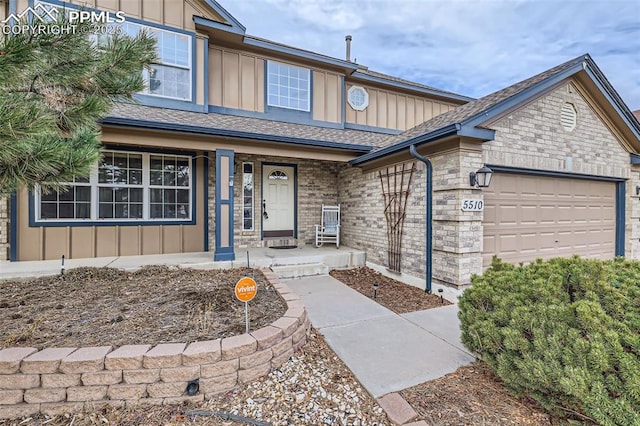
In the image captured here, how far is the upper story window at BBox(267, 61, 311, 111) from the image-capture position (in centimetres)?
785

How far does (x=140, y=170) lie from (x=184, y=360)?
5.51 metres

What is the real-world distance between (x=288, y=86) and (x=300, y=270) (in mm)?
5153

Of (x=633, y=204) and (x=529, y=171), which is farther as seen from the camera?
(x=633, y=204)

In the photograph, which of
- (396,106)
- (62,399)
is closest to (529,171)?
(396,106)

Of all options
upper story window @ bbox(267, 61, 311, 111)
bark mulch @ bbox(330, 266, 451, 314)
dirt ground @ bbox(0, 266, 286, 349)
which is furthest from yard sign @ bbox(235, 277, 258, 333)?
upper story window @ bbox(267, 61, 311, 111)

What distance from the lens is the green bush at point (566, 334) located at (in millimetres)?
1682

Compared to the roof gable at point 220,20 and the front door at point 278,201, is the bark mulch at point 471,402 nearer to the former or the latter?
the front door at point 278,201

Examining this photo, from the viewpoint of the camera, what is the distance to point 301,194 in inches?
312

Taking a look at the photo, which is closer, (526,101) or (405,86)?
(526,101)

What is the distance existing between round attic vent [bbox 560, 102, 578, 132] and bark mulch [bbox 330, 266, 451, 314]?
14.3 feet

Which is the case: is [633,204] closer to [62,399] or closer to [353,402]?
[353,402]

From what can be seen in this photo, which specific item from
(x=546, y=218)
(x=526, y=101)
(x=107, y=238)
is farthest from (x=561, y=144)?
(x=107, y=238)

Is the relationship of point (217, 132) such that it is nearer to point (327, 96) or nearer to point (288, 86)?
point (288, 86)

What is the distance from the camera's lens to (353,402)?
2.20 meters
